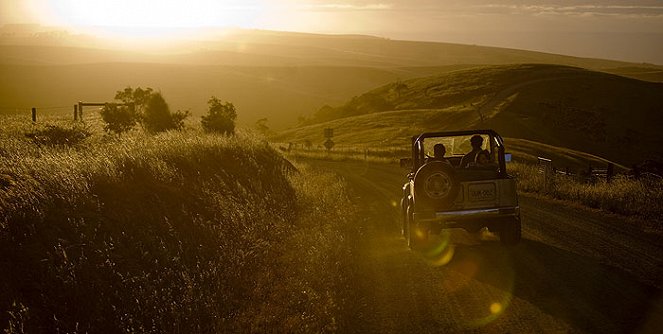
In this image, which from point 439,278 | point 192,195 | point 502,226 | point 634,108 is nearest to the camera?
point 439,278

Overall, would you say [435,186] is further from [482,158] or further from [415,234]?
[482,158]

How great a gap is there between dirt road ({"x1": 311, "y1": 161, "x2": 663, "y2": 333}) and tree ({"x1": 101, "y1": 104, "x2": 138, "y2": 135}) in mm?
14671

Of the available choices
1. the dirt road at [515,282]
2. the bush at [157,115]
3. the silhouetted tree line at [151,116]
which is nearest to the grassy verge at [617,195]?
the dirt road at [515,282]

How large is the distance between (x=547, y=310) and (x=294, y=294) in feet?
10.6

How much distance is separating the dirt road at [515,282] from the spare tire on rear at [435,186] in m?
0.98

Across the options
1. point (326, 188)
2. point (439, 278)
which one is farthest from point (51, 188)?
point (326, 188)

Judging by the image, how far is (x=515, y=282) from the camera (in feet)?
29.8

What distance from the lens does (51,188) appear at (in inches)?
379

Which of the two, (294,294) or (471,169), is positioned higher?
(471,169)

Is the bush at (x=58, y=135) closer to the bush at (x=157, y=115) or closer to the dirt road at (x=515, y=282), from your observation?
the bush at (x=157, y=115)

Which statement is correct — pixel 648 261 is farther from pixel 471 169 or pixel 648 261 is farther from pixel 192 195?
pixel 192 195

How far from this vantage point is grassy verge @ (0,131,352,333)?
7.29m

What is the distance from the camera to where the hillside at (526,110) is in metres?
81.2

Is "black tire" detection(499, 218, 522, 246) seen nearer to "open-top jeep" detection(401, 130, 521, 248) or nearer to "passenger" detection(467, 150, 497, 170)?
"open-top jeep" detection(401, 130, 521, 248)
